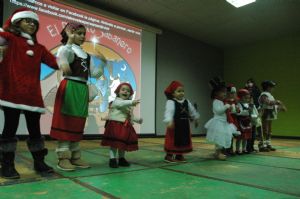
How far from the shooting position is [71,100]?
240 cm

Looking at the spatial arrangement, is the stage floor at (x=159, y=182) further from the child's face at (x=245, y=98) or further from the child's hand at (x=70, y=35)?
the child's face at (x=245, y=98)

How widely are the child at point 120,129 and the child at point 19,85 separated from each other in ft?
2.06

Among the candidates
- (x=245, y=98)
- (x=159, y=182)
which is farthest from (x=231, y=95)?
(x=159, y=182)

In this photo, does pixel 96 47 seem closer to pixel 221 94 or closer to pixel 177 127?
pixel 221 94

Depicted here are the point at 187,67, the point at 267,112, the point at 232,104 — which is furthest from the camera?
the point at 187,67

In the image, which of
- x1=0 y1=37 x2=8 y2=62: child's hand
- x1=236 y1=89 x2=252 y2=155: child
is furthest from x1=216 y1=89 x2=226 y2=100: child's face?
x1=0 y1=37 x2=8 y2=62: child's hand

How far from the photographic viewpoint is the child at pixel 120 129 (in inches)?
106

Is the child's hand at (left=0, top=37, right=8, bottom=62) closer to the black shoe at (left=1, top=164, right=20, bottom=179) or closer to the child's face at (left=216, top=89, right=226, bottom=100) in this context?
the black shoe at (left=1, top=164, right=20, bottom=179)

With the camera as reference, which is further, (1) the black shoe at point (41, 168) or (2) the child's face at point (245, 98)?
(2) the child's face at point (245, 98)

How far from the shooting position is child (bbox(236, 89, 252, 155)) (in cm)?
394

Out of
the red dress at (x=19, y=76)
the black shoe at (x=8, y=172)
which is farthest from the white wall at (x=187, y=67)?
the black shoe at (x=8, y=172)

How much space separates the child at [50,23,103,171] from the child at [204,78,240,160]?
5.38 feet

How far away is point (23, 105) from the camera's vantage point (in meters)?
2.11

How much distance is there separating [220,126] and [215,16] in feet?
13.9
